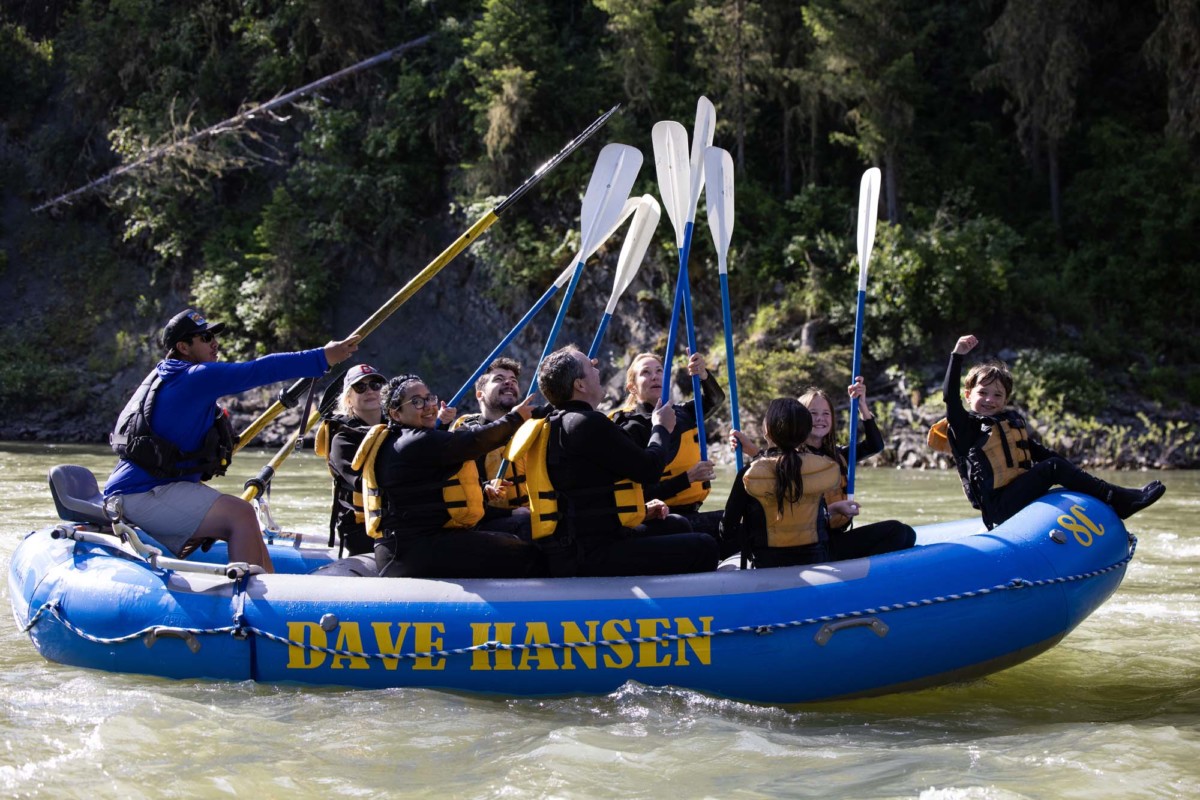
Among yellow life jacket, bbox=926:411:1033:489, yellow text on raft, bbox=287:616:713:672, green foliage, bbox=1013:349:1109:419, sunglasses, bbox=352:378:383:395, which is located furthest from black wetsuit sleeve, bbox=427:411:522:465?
green foliage, bbox=1013:349:1109:419

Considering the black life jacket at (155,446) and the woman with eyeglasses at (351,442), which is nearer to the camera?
the black life jacket at (155,446)

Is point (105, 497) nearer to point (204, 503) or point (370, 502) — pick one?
point (204, 503)

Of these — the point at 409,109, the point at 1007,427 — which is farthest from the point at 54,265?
the point at 1007,427

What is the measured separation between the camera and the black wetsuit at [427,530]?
4055mm

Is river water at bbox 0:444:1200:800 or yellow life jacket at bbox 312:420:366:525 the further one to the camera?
yellow life jacket at bbox 312:420:366:525

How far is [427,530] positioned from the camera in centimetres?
420

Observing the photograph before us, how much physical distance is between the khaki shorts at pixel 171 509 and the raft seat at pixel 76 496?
0.96 feet

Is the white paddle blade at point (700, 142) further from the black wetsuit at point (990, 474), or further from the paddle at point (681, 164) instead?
the black wetsuit at point (990, 474)

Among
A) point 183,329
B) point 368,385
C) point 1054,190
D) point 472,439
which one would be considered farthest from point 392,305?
point 1054,190

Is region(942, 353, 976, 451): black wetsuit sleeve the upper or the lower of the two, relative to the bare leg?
upper

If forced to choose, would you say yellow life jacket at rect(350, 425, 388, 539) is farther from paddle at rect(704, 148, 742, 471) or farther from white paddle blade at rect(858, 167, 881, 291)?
white paddle blade at rect(858, 167, 881, 291)

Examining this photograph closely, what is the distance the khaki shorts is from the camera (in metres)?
4.49

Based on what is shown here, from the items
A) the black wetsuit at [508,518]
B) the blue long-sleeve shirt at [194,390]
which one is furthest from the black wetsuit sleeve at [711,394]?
the blue long-sleeve shirt at [194,390]

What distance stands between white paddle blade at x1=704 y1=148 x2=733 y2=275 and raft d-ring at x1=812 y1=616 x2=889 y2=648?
220cm
